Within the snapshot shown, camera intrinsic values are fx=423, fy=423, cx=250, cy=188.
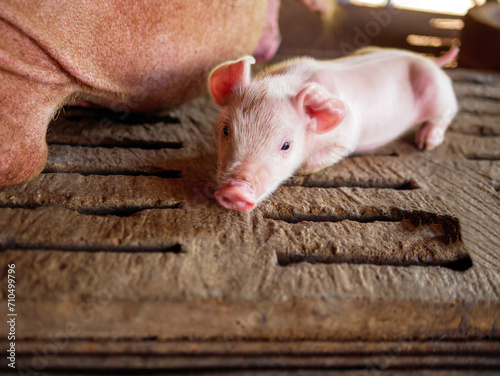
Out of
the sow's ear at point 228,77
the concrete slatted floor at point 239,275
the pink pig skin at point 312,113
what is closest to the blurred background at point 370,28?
the pink pig skin at point 312,113

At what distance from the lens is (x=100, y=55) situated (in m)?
1.73

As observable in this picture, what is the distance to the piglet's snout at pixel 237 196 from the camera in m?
1.44

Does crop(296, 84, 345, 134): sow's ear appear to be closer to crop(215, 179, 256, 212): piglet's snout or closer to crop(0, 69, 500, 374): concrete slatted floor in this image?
crop(0, 69, 500, 374): concrete slatted floor

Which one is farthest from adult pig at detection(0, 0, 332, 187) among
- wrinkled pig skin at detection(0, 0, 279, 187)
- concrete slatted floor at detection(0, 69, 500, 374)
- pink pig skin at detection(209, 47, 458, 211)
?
pink pig skin at detection(209, 47, 458, 211)

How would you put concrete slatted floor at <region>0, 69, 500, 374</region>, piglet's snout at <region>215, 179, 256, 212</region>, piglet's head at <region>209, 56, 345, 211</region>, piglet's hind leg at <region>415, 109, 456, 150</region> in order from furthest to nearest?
piglet's hind leg at <region>415, 109, 456, 150</region>, piglet's head at <region>209, 56, 345, 211</region>, piglet's snout at <region>215, 179, 256, 212</region>, concrete slatted floor at <region>0, 69, 500, 374</region>

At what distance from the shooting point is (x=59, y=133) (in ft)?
6.40

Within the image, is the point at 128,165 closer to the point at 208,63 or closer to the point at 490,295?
the point at 208,63

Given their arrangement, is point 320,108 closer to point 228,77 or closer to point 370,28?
point 228,77

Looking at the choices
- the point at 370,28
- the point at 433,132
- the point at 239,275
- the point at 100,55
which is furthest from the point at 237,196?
the point at 370,28

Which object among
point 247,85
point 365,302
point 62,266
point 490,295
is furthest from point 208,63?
point 490,295

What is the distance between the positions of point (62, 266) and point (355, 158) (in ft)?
4.59

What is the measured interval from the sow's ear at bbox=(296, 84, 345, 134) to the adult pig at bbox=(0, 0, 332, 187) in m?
0.65

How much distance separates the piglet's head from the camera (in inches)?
60.7

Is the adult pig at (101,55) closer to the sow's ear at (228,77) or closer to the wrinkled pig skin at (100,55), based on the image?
the wrinkled pig skin at (100,55)
